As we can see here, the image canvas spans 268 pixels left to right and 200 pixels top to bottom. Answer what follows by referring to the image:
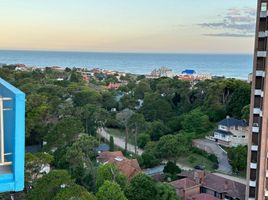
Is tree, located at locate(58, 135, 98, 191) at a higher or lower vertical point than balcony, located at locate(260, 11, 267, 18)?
lower

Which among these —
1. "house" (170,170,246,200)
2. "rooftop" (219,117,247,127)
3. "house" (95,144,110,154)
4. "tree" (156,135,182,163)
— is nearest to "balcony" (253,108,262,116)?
"house" (170,170,246,200)

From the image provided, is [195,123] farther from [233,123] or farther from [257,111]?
[257,111]

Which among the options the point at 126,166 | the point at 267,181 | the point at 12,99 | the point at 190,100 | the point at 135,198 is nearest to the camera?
the point at 12,99

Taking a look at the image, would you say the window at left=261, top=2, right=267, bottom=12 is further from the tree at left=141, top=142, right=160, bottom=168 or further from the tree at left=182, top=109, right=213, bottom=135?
the tree at left=182, top=109, right=213, bottom=135

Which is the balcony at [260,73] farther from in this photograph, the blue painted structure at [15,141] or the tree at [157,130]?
the tree at [157,130]

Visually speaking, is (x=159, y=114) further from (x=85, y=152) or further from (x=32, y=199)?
(x=32, y=199)

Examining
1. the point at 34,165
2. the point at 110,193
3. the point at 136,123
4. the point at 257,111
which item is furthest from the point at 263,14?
the point at 136,123

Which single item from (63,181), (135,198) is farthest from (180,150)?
(63,181)
